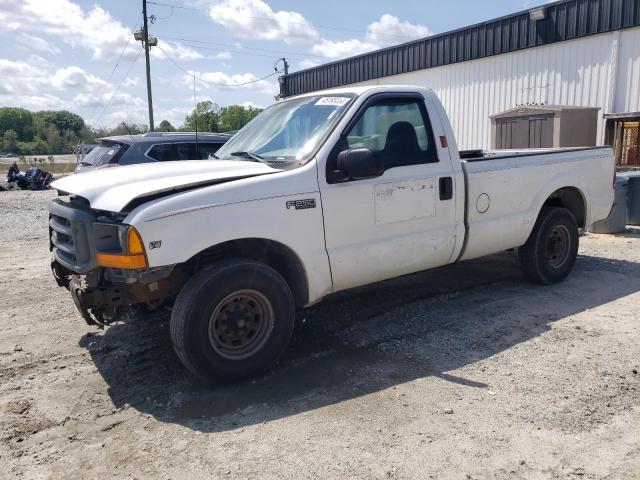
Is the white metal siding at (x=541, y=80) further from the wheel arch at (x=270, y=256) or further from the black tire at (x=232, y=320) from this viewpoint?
the black tire at (x=232, y=320)

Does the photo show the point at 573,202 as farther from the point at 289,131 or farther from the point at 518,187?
the point at 289,131

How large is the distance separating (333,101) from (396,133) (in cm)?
61

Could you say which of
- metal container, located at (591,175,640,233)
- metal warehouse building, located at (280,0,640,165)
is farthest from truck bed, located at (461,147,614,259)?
metal warehouse building, located at (280,0,640,165)

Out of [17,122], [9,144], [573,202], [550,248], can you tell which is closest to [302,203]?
[550,248]

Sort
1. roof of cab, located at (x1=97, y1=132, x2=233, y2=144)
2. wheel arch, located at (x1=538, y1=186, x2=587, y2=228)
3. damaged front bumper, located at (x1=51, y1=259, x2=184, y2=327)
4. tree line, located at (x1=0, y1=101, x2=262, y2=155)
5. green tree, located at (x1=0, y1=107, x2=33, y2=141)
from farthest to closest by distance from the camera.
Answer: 1. green tree, located at (x1=0, y1=107, x2=33, y2=141)
2. tree line, located at (x1=0, y1=101, x2=262, y2=155)
3. roof of cab, located at (x1=97, y1=132, x2=233, y2=144)
4. wheel arch, located at (x1=538, y1=186, x2=587, y2=228)
5. damaged front bumper, located at (x1=51, y1=259, x2=184, y2=327)

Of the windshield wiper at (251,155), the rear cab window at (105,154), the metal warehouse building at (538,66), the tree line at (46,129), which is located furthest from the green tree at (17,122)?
the windshield wiper at (251,155)

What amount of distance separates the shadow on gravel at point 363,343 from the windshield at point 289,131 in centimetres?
161

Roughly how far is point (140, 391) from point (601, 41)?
1534 centimetres

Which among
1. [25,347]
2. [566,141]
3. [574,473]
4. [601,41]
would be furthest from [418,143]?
[601,41]

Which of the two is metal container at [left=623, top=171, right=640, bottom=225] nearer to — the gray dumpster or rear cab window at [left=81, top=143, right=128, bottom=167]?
the gray dumpster

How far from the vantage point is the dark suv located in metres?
9.06

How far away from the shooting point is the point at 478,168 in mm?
5109

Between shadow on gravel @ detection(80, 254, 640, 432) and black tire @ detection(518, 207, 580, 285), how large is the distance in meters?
0.17

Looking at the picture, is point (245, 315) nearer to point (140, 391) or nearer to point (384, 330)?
point (140, 391)
